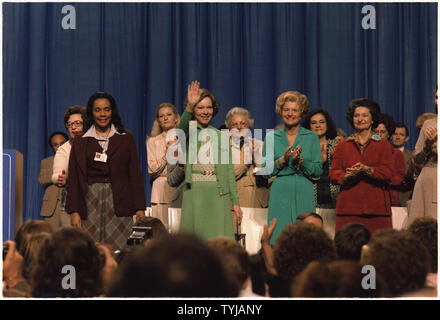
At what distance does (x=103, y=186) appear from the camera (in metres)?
3.95

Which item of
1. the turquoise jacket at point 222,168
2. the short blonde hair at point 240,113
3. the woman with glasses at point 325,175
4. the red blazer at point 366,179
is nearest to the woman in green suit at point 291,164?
the red blazer at point 366,179

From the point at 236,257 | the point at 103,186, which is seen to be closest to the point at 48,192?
the point at 103,186

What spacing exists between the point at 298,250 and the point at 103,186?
167cm

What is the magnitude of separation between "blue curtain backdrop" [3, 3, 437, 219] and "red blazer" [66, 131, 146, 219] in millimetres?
1194

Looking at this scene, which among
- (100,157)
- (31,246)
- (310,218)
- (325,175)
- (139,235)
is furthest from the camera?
(325,175)

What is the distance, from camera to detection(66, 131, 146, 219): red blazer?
3.91 m

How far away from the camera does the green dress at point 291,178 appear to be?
4059 mm

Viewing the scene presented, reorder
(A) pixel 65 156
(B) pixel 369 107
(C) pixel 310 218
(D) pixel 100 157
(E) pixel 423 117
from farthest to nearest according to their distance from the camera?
(E) pixel 423 117
(A) pixel 65 156
(B) pixel 369 107
(D) pixel 100 157
(C) pixel 310 218

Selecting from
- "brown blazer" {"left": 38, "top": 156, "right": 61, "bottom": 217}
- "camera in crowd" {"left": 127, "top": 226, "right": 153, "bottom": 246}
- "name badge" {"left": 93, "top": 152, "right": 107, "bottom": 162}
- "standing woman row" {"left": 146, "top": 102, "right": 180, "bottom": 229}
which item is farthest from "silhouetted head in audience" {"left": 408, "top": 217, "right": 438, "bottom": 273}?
"brown blazer" {"left": 38, "top": 156, "right": 61, "bottom": 217}

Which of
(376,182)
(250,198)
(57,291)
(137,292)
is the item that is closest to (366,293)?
(137,292)

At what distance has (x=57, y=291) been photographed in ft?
8.90

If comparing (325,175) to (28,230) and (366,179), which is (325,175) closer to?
(366,179)

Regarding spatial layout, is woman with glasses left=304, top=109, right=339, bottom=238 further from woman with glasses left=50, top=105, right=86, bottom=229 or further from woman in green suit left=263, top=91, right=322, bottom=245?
woman with glasses left=50, top=105, right=86, bottom=229

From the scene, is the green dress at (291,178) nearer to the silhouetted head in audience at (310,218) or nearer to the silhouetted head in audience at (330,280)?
the silhouetted head in audience at (310,218)
